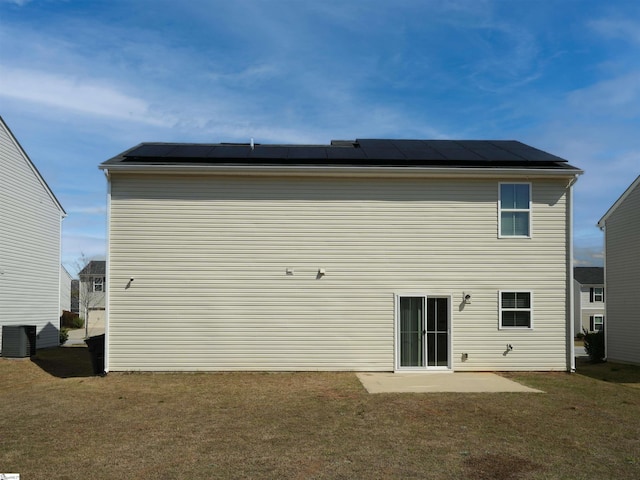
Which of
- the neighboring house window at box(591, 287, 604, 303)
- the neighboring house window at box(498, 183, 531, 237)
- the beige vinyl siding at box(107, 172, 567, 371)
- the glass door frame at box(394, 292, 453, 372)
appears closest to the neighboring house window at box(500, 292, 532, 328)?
the beige vinyl siding at box(107, 172, 567, 371)

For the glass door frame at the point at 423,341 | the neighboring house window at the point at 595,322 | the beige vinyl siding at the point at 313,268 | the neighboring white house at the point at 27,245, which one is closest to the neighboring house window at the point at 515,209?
the beige vinyl siding at the point at 313,268

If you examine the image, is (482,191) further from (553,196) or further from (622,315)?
(622,315)

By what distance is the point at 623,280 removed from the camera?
2025cm

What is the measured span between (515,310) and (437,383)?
3.41 metres

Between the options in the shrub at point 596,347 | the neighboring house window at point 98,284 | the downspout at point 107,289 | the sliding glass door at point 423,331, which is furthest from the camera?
the neighboring house window at point 98,284

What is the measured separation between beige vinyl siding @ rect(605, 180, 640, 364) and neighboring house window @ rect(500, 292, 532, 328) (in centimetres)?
675

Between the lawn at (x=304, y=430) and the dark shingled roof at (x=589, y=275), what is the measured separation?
38.4m

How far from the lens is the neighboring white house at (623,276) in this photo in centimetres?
1939

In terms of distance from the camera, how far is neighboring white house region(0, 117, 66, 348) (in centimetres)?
1950

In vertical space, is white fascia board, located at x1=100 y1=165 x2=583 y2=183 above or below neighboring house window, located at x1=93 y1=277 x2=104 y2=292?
above

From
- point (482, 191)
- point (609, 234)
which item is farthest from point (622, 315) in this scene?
point (482, 191)

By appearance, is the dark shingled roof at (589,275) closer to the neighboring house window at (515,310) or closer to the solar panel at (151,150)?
the neighboring house window at (515,310)

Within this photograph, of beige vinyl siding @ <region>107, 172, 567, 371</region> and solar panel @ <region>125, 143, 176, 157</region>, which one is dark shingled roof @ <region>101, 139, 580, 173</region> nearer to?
solar panel @ <region>125, 143, 176, 157</region>

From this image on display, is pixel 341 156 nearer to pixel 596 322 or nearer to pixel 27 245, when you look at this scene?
pixel 27 245
